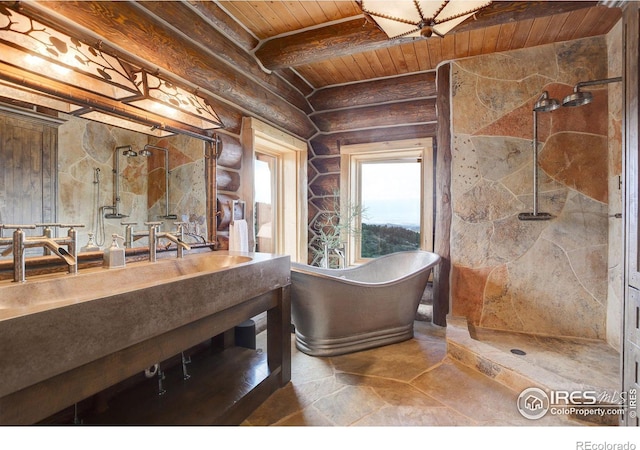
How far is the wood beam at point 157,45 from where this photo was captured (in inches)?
56.9

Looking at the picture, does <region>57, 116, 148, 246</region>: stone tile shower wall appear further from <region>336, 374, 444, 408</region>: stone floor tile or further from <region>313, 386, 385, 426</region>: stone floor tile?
<region>336, 374, 444, 408</region>: stone floor tile

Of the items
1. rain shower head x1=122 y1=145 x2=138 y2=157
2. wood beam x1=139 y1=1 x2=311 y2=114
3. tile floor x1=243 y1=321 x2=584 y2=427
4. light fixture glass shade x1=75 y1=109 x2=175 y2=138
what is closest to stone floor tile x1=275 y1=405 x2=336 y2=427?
tile floor x1=243 y1=321 x2=584 y2=427

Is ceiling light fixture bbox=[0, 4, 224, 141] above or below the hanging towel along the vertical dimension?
above

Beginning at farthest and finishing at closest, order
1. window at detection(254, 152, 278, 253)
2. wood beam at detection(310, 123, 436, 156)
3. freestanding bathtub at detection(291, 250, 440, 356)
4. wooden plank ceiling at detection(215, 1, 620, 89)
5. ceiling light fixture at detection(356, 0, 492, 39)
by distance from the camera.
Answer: window at detection(254, 152, 278, 253) → wood beam at detection(310, 123, 436, 156) → freestanding bathtub at detection(291, 250, 440, 356) → wooden plank ceiling at detection(215, 1, 620, 89) → ceiling light fixture at detection(356, 0, 492, 39)

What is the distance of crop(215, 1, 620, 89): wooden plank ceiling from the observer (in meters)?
1.94

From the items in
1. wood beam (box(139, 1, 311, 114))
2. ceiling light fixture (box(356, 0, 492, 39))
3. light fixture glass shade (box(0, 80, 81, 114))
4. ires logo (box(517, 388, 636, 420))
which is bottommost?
ires logo (box(517, 388, 636, 420))

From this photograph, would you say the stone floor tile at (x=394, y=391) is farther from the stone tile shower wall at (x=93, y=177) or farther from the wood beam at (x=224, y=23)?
the wood beam at (x=224, y=23)

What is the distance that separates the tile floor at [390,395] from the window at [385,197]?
146cm

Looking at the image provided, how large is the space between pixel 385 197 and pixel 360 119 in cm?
97

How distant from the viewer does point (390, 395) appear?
1.81 m

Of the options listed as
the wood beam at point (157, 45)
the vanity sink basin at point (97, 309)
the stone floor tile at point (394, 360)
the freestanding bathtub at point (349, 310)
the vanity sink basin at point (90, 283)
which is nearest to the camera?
the vanity sink basin at point (97, 309)

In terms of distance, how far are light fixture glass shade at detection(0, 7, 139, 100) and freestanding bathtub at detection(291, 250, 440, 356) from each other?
1.53 meters

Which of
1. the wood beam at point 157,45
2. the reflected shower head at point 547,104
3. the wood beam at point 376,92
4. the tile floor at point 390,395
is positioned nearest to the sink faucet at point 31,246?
the wood beam at point 157,45
